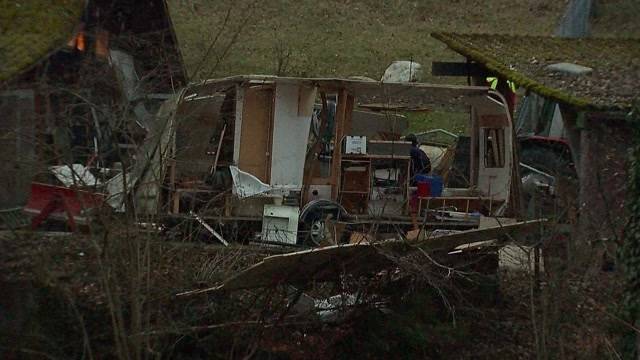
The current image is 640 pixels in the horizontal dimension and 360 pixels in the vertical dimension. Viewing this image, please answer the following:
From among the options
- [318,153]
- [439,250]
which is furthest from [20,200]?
[318,153]

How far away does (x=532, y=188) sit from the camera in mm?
16234

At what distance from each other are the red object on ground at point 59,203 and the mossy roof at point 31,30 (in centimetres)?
107

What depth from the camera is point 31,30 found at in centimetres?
886

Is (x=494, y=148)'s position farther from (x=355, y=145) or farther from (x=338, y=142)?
(x=338, y=142)

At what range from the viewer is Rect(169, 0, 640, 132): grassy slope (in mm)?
26197

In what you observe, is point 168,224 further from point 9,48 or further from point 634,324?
point 634,324

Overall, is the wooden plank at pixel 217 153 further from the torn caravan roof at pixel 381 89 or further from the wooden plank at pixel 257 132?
the torn caravan roof at pixel 381 89

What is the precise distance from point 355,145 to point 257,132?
4.44 feet

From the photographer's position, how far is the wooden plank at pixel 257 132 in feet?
47.2

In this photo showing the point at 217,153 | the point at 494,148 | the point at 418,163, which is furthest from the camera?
the point at 494,148

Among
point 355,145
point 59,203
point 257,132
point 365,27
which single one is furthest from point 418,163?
point 365,27

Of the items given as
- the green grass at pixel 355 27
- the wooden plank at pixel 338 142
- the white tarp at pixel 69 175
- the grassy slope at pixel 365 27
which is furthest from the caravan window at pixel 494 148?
the white tarp at pixel 69 175

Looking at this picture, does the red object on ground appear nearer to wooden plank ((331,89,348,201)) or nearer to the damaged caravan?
the damaged caravan

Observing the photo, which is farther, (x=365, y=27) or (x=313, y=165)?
(x=365, y=27)
